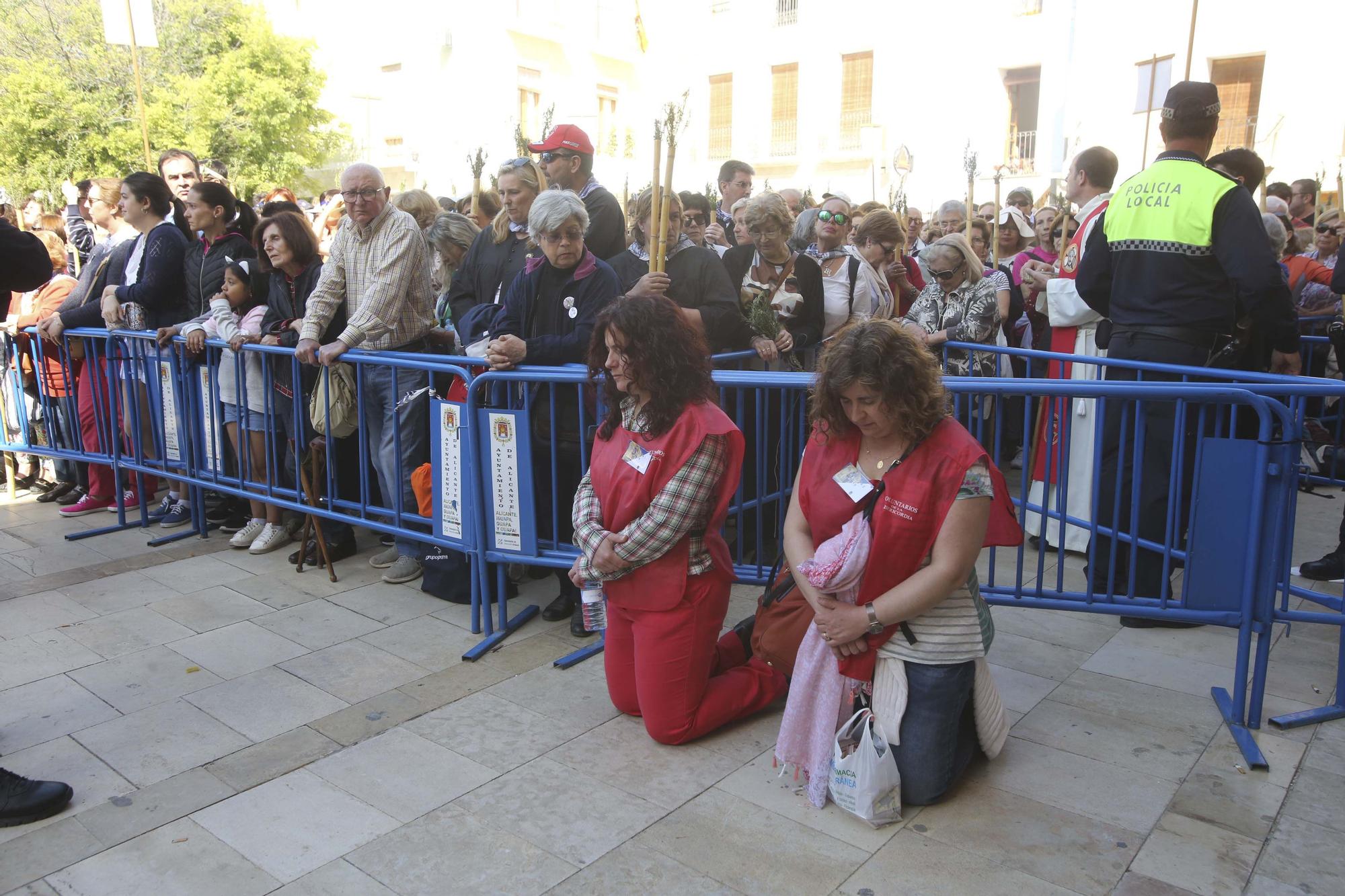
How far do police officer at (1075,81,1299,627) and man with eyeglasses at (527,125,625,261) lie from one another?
96.2 inches

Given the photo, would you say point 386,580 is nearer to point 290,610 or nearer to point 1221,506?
point 290,610

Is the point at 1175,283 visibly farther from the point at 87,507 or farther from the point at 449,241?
the point at 87,507

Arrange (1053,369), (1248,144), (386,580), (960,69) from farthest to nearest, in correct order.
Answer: (960,69) → (1248,144) → (1053,369) → (386,580)

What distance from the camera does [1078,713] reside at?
141 inches

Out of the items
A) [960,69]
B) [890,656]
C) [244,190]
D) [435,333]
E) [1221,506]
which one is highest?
[960,69]

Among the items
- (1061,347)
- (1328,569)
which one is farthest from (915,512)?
(1328,569)

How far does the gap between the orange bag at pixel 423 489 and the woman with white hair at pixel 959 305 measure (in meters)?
2.84

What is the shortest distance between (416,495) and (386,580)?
66 centimetres

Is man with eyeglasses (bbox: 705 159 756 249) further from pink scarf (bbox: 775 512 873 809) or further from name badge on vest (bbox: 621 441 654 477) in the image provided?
pink scarf (bbox: 775 512 873 809)

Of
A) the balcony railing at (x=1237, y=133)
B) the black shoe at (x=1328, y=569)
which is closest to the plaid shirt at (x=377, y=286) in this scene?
the black shoe at (x=1328, y=569)

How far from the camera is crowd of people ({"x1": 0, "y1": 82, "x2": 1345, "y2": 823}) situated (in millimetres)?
2984

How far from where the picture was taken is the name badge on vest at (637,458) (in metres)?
3.41

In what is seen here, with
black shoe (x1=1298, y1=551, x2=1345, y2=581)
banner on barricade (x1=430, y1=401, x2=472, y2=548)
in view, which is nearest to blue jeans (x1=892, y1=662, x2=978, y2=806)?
banner on barricade (x1=430, y1=401, x2=472, y2=548)

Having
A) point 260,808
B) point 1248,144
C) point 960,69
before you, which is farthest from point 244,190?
point 260,808
